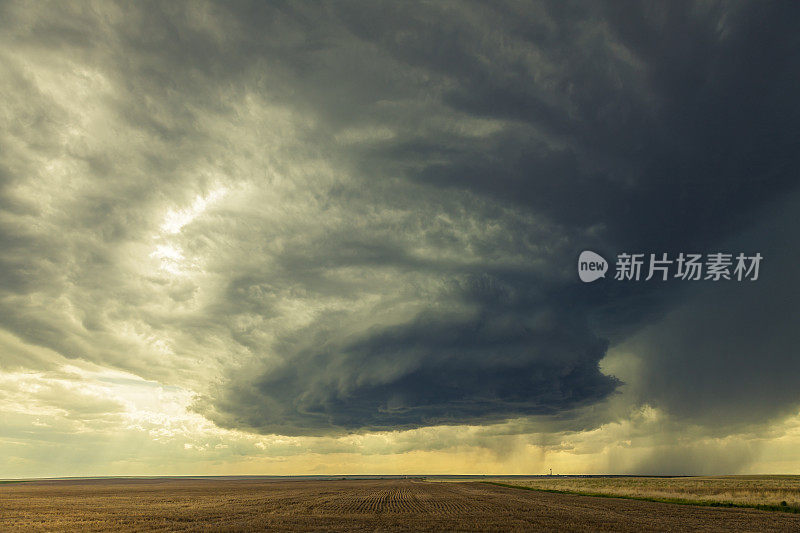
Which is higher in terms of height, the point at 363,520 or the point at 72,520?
the point at 363,520

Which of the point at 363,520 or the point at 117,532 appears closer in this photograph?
the point at 117,532

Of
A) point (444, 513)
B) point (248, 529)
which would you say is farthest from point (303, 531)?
point (444, 513)

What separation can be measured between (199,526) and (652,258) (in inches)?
2001

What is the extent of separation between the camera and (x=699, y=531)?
36.2 m

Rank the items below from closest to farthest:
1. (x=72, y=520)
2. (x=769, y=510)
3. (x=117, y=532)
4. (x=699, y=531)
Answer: (x=699, y=531) < (x=117, y=532) < (x=72, y=520) < (x=769, y=510)

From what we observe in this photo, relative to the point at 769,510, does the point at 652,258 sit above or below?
above

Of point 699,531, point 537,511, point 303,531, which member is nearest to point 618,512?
point 537,511

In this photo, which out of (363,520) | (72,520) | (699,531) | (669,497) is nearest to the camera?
(699,531)

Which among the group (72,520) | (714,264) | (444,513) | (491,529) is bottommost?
(72,520)

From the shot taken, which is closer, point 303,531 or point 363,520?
point 303,531

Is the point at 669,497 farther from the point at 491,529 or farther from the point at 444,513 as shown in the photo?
the point at 491,529

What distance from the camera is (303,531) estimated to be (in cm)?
3706

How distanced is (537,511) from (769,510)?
24.2m

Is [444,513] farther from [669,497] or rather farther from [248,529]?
[669,497]
